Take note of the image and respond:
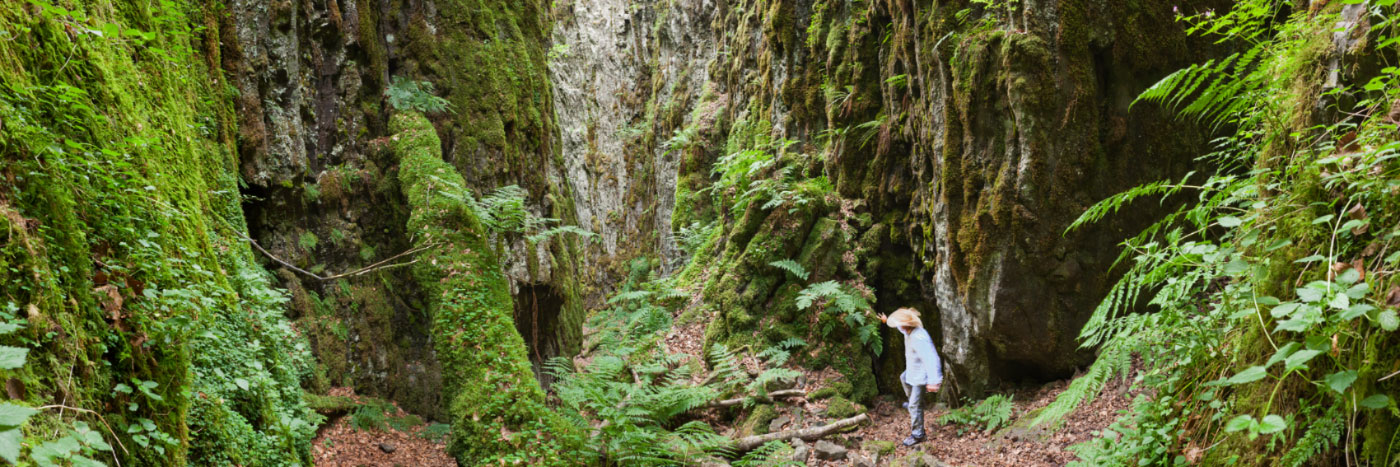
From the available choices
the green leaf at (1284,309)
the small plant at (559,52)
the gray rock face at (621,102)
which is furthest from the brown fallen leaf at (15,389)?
the small plant at (559,52)

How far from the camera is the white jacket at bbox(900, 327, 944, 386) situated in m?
6.25

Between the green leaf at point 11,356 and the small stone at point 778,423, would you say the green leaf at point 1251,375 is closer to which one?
the green leaf at point 11,356

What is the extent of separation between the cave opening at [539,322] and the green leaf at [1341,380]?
8.96m

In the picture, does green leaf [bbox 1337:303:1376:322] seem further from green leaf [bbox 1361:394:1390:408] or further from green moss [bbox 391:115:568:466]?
Result: green moss [bbox 391:115:568:466]

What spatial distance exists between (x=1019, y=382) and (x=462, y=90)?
897 centimetres

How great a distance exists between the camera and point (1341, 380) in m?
1.51

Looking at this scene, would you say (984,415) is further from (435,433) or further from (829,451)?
(435,433)

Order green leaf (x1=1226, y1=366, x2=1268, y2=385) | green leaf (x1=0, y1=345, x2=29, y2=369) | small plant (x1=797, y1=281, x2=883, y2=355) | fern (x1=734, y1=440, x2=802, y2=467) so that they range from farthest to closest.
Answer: small plant (x1=797, y1=281, x2=883, y2=355)
fern (x1=734, y1=440, x2=802, y2=467)
green leaf (x1=1226, y1=366, x2=1268, y2=385)
green leaf (x1=0, y1=345, x2=29, y2=369)

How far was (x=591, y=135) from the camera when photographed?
81.4 ft

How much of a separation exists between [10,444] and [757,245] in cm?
832

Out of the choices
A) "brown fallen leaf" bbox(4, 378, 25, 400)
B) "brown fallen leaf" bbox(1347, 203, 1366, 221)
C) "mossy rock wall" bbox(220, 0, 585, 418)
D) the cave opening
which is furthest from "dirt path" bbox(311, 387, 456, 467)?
"brown fallen leaf" bbox(1347, 203, 1366, 221)

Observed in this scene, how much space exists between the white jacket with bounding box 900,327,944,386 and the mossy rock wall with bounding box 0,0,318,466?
551 centimetres

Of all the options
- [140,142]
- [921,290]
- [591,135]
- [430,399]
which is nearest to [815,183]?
[921,290]

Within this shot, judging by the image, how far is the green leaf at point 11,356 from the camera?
1310 mm
